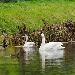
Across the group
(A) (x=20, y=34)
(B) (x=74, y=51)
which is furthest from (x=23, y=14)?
(B) (x=74, y=51)

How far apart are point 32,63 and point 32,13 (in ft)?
52.3

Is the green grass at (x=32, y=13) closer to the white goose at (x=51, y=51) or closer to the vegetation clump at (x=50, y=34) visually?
the vegetation clump at (x=50, y=34)

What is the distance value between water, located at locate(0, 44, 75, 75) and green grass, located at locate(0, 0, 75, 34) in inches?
262

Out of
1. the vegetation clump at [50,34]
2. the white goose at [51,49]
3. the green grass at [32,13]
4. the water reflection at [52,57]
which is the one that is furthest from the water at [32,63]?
the green grass at [32,13]

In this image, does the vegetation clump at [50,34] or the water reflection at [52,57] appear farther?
the vegetation clump at [50,34]

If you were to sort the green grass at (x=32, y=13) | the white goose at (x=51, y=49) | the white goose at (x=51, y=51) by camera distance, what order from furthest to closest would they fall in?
the green grass at (x=32, y=13)
the white goose at (x=51, y=49)
the white goose at (x=51, y=51)

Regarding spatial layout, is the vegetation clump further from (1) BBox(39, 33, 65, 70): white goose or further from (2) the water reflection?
(2) the water reflection

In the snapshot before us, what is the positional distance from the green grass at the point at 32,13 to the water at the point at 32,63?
665 centimetres

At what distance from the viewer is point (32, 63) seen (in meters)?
23.8

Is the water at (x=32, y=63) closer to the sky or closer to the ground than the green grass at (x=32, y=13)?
closer to the ground

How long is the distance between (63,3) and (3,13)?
10342 millimetres

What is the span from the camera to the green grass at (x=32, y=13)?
3616cm

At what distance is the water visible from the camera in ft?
69.2

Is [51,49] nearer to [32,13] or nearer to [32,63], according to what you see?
[32,63]
